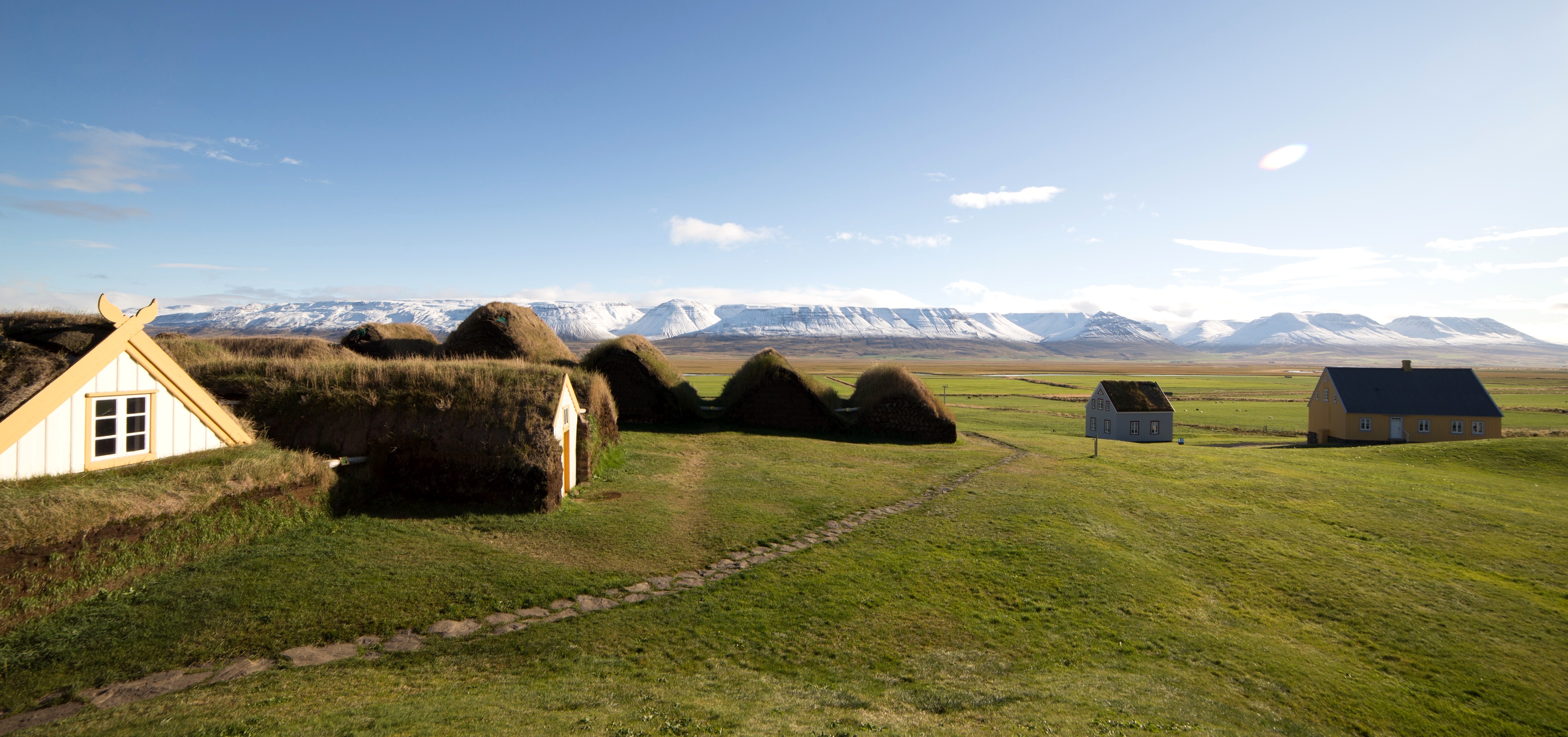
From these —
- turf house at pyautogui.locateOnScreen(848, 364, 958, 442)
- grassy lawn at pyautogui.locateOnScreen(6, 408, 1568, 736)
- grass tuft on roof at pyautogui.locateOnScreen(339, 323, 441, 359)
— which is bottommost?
grassy lawn at pyautogui.locateOnScreen(6, 408, 1568, 736)

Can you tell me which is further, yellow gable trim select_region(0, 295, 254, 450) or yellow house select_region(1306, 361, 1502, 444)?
yellow house select_region(1306, 361, 1502, 444)

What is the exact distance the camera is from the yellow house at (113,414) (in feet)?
31.2

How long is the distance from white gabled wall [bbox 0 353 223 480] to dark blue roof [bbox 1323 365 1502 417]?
2266 inches

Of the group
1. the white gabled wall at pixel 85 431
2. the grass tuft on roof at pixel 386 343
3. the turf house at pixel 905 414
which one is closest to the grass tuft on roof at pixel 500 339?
the grass tuft on roof at pixel 386 343

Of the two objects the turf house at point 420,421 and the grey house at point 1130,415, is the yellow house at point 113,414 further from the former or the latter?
the grey house at point 1130,415

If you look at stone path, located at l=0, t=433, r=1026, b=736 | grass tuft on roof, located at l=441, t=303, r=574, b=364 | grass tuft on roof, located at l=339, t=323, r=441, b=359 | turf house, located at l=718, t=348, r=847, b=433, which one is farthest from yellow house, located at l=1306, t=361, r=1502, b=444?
grass tuft on roof, located at l=339, t=323, r=441, b=359

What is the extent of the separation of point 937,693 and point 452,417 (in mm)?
12303

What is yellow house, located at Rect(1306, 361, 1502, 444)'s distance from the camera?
134 feet

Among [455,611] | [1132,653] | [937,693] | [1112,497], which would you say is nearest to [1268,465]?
[1112,497]

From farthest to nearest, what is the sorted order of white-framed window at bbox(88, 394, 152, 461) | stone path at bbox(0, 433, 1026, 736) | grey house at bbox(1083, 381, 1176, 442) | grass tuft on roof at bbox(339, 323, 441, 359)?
1. grey house at bbox(1083, 381, 1176, 442)
2. grass tuft on roof at bbox(339, 323, 441, 359)
3. white-framed window at bbox(88, 394, 152, 461)
4. stone path at bbox(0, 433, 1026, 736)

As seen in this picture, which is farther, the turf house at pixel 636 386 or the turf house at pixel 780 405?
the turf house at pixel 780 405

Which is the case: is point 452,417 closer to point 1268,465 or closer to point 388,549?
point 388,549

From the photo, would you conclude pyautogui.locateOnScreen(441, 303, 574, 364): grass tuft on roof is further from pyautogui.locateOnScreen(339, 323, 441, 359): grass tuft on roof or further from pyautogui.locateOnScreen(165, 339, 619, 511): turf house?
pyautogui.locateOnScreen(165, 339, 619, 511): turf house

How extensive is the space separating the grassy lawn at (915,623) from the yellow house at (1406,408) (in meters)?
28.5
